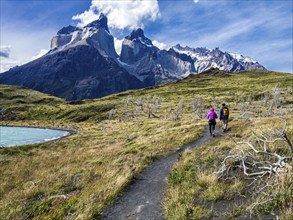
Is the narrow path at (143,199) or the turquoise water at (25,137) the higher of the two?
the narrow path at (143,199)

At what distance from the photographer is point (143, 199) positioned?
1141 centimetres

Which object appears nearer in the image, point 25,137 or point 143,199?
point 143,199

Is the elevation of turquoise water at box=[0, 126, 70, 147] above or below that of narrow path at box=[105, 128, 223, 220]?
below

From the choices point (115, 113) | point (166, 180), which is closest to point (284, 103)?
point (115, 113)

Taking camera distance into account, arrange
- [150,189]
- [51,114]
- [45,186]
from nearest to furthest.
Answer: [150,189] < [45,186] < [51,114]

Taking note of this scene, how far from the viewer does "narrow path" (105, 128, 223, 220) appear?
32.4 feet

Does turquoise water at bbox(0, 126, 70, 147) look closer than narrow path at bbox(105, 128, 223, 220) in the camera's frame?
No

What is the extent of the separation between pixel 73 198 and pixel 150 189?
11.4ft

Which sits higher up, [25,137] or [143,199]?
[143,199]

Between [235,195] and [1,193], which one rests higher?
[235,195]

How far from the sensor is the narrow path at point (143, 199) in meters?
9.88

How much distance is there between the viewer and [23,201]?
13.0m

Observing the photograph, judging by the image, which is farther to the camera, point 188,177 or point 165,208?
point 188,177

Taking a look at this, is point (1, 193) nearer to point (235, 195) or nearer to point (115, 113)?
point (235, 195)
